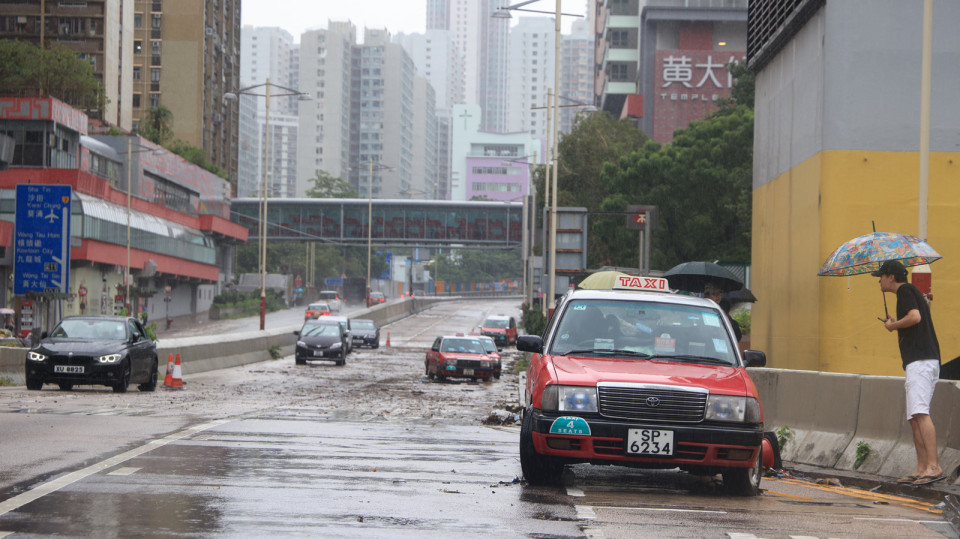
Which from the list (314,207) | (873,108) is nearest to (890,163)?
(873,108)

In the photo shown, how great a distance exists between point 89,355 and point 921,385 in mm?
15527

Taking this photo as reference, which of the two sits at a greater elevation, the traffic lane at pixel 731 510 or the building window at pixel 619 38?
the building window at pixel 619 38

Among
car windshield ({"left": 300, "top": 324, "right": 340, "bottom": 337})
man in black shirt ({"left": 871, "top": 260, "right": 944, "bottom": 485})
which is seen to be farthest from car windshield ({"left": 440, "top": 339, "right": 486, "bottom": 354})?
man in black shirt ({"left": 871, "top": 260, "right": 944, "bottom": 485})

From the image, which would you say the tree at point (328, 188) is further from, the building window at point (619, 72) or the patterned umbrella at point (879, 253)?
the patterned umbrella at point (879, 253)

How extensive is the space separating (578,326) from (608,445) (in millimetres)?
1585

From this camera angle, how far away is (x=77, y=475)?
Result: 8.55m

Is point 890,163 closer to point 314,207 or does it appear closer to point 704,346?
point 704,346

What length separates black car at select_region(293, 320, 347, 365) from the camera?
40125 mm

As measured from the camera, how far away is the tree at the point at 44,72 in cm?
8256

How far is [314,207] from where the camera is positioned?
12231 cm

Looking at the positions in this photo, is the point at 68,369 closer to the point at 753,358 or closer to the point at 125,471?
the point at 125,471

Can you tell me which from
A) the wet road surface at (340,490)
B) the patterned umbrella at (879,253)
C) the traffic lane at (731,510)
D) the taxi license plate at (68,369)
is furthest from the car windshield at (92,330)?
the patterned umbrella at (879,253)

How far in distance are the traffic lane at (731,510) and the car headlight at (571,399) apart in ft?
2.17

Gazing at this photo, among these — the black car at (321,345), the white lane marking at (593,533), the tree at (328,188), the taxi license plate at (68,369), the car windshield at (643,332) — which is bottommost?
the black car at (321,345)
